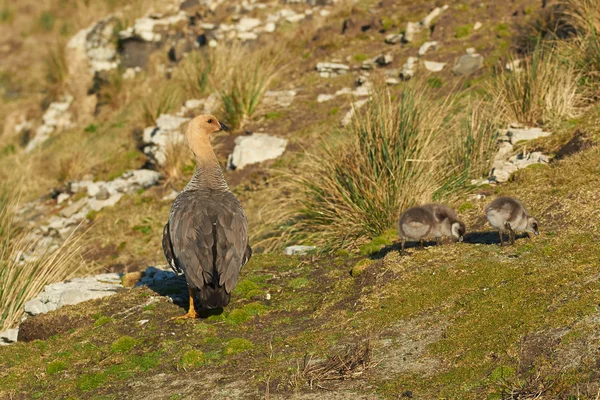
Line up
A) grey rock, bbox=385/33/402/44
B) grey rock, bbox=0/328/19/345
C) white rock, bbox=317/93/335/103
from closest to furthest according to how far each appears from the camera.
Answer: grey rock, bbox=0/328/19/345 < white rock, bbox=317/93/335/103 < grey rock, bbox=385/33/402/44

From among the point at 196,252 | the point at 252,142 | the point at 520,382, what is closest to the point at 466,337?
the point at 520,382

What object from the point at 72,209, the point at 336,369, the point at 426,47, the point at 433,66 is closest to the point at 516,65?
the point at 433,66

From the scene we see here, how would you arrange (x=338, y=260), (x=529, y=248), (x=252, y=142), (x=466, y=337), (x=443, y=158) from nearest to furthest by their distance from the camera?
(x=466, y=337) → (x=529, y=248) → (x=338, y=260) → (x=443, y=158) → (x=252, y=142)

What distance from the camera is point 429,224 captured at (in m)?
8.66

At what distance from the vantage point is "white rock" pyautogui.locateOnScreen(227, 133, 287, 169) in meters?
16.4

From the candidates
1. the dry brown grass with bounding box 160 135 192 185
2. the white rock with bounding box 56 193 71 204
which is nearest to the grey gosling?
the dry brown grass with bounding box 160 135 192 185

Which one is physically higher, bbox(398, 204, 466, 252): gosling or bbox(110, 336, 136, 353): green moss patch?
bbox(398, 204, 466, 252): gosling

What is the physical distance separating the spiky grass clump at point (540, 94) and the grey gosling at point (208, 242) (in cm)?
622

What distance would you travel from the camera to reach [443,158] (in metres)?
11.7

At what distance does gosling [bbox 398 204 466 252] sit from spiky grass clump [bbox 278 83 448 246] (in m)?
1.70

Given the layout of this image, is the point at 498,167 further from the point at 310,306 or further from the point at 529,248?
the point at 310,306

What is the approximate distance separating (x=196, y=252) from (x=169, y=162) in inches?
374

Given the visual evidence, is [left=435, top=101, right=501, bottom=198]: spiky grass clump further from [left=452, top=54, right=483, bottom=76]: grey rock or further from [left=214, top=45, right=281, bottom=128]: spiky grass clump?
[left=214, top=45, right=281, bottom=128]: spiky grass clump

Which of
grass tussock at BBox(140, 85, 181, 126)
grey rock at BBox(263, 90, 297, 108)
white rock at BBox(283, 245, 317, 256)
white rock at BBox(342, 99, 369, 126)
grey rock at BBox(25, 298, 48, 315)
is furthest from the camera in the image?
grass tussock at BBox(140, 85, 181, 126)
